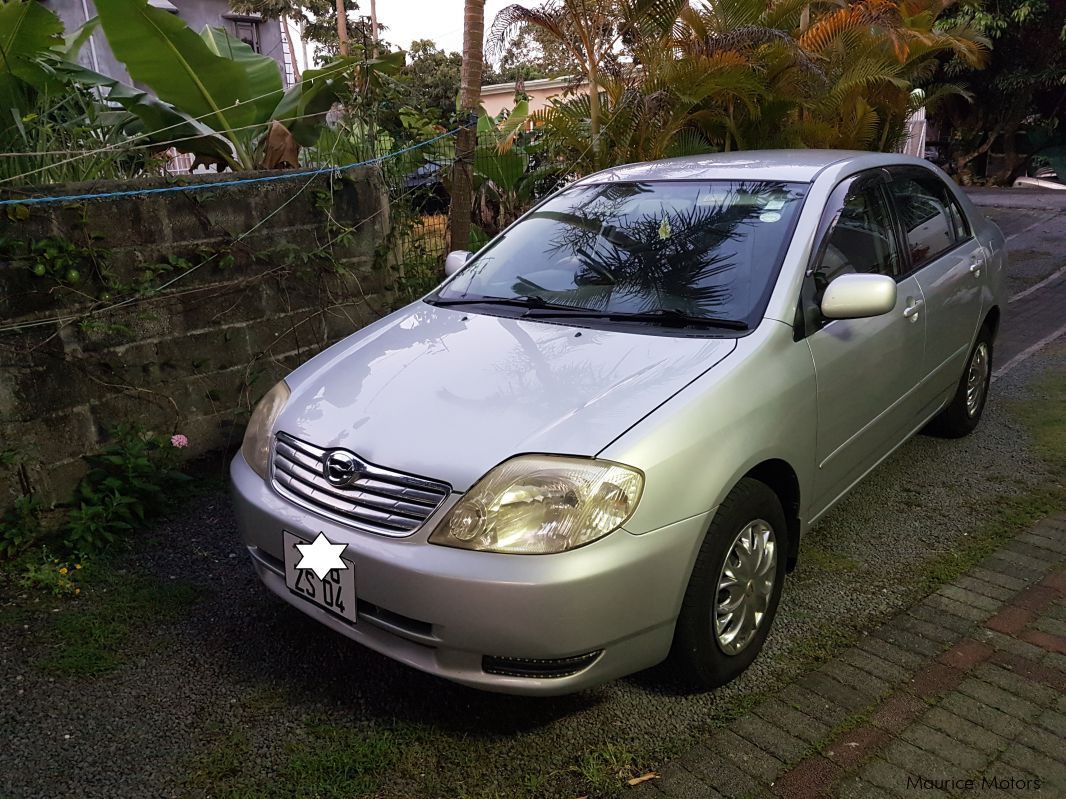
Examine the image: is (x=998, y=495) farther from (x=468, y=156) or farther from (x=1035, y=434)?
(x=468, y=156)

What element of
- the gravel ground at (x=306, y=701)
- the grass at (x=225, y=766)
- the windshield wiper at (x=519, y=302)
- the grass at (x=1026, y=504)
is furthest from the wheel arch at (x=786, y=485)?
the grass at (x=225, y=766)

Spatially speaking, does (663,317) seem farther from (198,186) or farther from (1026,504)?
(198,186)

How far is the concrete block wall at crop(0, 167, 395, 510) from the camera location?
388 cm

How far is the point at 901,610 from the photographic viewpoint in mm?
3297

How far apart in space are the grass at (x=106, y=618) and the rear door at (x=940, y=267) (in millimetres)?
3543

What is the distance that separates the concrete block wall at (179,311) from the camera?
3.88 m

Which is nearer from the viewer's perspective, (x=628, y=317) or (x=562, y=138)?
(x=628, y=317)

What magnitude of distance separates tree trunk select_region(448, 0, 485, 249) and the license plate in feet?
13.6

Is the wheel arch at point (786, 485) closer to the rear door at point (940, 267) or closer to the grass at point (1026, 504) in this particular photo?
the grass at point (1026, 504)

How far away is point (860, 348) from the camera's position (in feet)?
11.0

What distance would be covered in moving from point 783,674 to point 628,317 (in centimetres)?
137

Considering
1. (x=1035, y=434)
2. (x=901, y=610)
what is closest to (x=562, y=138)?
(x=1035, y=434)

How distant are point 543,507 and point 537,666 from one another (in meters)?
0.46

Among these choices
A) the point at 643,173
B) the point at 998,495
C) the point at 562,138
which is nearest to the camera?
the point at 643,173
